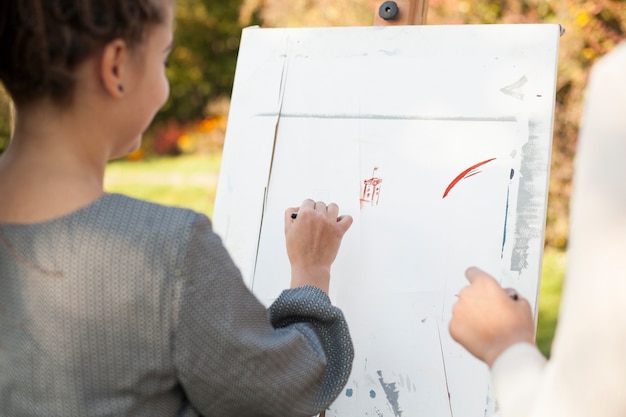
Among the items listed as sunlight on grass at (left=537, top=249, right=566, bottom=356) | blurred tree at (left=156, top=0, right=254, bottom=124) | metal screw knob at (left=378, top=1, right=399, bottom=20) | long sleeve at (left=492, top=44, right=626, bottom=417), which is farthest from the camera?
blurred tree at (left=156, top=0, right=254, bottom=124)

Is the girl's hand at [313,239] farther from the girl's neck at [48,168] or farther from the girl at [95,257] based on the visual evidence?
the girl's neck at [48,168]

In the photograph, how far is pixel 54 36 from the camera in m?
1.06

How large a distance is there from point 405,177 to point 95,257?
848mm

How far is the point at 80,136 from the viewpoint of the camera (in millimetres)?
1137

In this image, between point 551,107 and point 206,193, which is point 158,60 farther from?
point 206,193

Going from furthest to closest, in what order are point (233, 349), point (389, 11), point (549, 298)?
point (549, 298) < point (389, 11) < point (233, 349)

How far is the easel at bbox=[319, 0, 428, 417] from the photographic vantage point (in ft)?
6.28

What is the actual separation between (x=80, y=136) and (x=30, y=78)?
99 millimetres

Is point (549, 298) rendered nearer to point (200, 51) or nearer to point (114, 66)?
point (114, 66)

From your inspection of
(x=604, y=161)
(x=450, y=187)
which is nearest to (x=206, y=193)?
(x=450, y=187)

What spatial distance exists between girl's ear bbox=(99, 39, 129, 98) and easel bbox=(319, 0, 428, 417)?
92cm

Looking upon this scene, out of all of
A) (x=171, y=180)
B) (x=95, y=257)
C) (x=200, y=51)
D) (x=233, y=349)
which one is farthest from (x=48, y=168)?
(x=200, y=51)

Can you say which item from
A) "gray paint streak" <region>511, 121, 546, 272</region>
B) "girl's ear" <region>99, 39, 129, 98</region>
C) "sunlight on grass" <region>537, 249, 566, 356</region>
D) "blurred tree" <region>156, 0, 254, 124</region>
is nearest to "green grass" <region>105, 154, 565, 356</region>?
"blurred tree" <region>156, 0, 254, 124</region>

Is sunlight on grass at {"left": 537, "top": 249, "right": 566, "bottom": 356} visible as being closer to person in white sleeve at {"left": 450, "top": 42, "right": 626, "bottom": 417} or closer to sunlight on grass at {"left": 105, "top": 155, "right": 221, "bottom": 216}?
sunlight on grass at {"left": 105, "top": 155, "right": 221, "bottom": 216}
